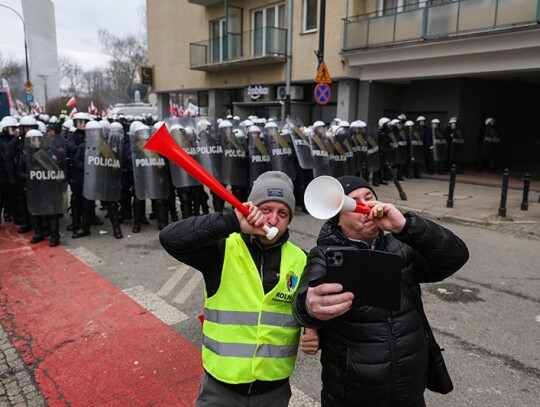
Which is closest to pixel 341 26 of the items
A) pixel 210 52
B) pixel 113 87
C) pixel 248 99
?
pixel 248 99

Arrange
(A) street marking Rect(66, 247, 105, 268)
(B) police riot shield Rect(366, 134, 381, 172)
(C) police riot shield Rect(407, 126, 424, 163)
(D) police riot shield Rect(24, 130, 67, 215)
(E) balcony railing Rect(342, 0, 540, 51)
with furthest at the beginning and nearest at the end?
1. (C) police riot shield Rect(407, 126, 424, 163)
2. (B) police riot shield Rect(366, 134, 381, 172)
3. (E) balcony railing Rect(342, 0, 540, 51)
4. (D) police riot shield Rect(24, 130, 67, 215)
5. (A) street marking Rect(66, 247, 105, 268)

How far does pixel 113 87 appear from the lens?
2603 inches

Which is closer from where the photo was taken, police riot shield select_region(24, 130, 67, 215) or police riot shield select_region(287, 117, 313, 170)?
police riot shield select_region(24, 130, 67, 215)

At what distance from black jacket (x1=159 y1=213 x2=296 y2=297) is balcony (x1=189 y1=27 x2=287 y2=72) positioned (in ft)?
58.6

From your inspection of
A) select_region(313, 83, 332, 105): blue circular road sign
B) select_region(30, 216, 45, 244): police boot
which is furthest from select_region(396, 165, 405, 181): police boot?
select_region(30, 216, 45, 244): police boot

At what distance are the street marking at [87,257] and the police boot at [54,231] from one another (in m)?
0.40

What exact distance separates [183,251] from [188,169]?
446 millimetres

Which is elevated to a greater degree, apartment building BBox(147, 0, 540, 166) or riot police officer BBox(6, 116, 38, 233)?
apartment building BBox(147, 0, 540, 166)

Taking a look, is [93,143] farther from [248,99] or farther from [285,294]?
[248,99]

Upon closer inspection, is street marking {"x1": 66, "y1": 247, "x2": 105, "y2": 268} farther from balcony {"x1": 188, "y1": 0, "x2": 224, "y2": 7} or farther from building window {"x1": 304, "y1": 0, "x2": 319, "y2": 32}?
balcony {"x1": 188, "y1": 0, "x2": 224, "y2": 7}

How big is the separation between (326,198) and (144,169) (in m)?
6.71

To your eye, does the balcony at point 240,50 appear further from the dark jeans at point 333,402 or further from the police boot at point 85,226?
the dark jeans at point 333,402

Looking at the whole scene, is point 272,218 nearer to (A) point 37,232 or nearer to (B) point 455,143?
(A) point 37,232

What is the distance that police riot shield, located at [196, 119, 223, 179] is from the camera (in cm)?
870
